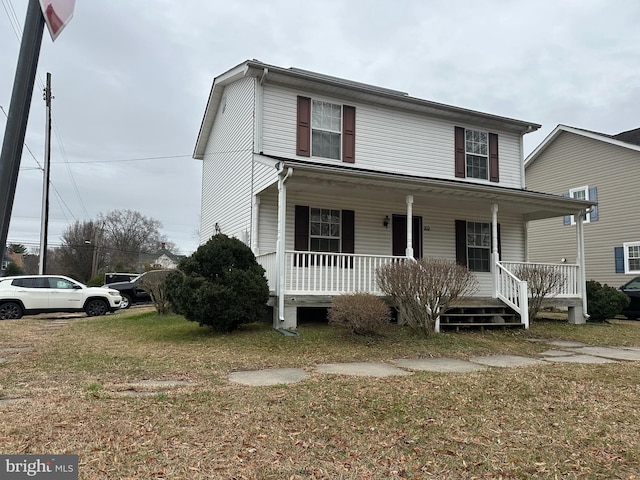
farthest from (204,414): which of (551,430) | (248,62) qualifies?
(248,62)

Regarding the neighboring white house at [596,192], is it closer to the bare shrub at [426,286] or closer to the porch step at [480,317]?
the porch step at [480,317]

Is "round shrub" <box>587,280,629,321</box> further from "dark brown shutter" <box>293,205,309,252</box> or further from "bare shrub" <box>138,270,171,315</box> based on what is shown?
"bare shrub" <box>138,270,171,315</box>

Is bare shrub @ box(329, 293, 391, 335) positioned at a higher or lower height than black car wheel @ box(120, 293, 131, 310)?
higher

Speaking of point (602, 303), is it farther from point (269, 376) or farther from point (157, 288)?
point (157, 288)

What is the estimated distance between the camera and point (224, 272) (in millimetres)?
A: 8516

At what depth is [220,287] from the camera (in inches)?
326

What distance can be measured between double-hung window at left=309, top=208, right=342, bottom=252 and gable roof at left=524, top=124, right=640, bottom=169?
42.1 feet

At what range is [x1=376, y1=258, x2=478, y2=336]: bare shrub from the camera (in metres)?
8.14

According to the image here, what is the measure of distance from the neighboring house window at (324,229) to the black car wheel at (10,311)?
9319 millimetres

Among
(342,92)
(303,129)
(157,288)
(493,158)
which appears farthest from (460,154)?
(157,288)

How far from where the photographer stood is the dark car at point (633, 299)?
14.1 metres

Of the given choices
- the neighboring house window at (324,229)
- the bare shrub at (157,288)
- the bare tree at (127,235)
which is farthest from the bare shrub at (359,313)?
the bare tree at (127,235)

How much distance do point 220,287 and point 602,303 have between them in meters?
10.1

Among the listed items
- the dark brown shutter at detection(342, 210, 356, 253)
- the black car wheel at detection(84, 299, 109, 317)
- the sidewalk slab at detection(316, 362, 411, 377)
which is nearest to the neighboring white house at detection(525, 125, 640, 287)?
the dark brown shutter at detection(342, 210, 356, 253)
